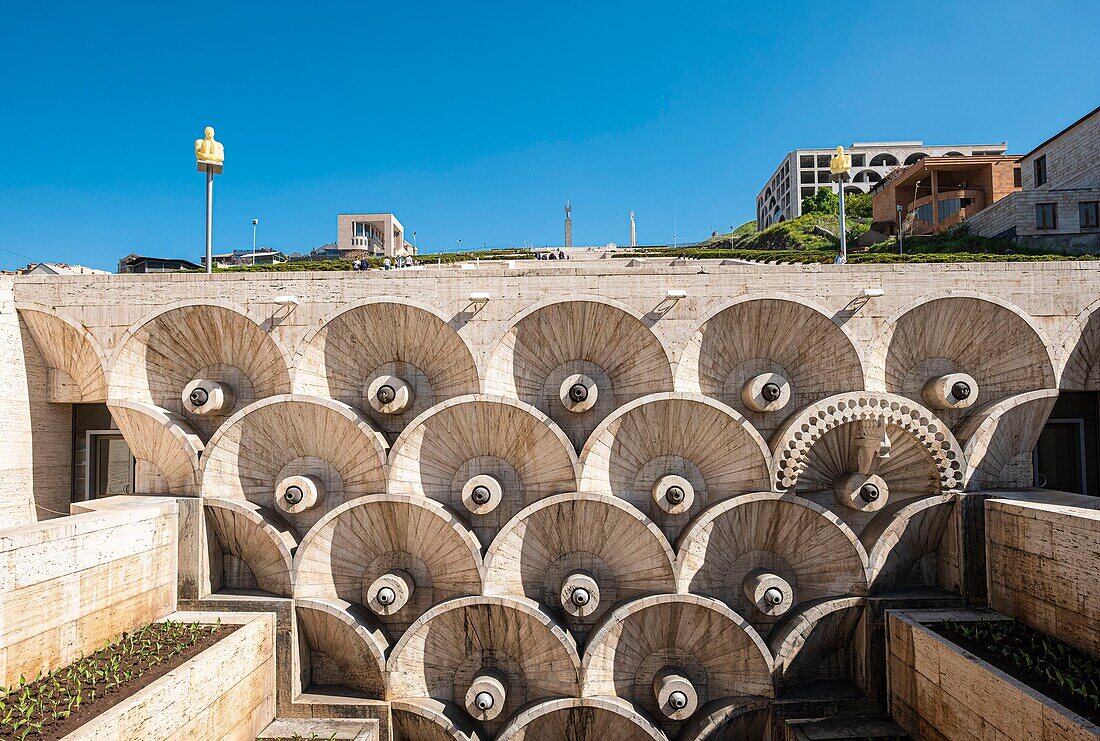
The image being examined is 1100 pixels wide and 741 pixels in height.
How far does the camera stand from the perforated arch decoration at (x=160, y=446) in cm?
1126

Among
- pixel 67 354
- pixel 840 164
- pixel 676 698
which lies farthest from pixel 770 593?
pixel 67 354

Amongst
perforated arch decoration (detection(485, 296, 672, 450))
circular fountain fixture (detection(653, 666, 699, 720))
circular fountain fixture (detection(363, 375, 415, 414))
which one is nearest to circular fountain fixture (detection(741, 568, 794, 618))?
circular fountain fixture (detection(653, 666, 699, 720))

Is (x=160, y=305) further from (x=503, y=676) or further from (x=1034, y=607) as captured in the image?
(x=1034, y=607)

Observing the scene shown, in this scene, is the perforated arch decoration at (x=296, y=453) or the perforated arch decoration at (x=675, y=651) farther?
the perforated arch decoration at (x=296, y=453)

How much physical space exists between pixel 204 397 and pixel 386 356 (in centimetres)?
364

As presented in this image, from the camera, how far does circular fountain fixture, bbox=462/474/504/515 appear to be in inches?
432

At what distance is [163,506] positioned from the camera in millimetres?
10625

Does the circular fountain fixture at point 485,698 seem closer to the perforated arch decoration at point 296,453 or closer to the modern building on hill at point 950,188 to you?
the perforated arch decoration at point 296,453

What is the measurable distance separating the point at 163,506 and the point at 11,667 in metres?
3.23

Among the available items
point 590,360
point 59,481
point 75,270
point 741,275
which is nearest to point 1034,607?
point 741,275

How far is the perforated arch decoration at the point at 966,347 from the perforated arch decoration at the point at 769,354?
103 centimetres

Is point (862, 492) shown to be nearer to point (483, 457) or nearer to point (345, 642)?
point (483, 457)

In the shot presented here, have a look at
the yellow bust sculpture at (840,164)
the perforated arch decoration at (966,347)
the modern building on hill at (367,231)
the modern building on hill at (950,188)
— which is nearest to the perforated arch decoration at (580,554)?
the perforated arch decoration at (966,347)

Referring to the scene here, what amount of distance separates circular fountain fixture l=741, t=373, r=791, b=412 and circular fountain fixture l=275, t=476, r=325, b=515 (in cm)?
858
